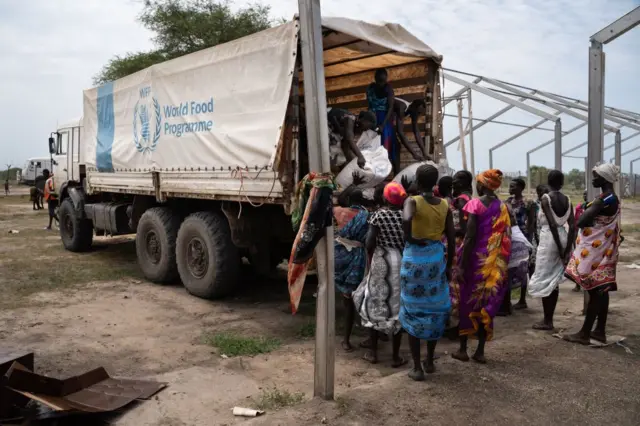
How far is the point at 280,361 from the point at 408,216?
175cm

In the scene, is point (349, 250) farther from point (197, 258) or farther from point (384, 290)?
point (197, 258)

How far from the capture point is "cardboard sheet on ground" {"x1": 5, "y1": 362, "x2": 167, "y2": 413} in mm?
3311

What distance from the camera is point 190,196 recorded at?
21.9ft

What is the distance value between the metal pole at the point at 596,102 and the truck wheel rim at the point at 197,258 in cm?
449

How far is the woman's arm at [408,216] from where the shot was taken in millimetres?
3789

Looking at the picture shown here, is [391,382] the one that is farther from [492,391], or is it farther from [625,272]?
[625,272]

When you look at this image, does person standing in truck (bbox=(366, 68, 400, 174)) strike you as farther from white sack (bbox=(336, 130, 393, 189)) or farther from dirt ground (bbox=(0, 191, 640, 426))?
dirt ground (bbox=(0, 191, 640, 426))

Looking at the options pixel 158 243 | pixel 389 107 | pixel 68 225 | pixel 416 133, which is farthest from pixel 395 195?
pixel 68 225

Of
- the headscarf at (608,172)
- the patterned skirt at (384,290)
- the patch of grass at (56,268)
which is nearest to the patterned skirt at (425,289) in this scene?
the patterned skirt at (384,290)

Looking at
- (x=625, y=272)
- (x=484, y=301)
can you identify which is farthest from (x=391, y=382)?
(x=625, y=272)

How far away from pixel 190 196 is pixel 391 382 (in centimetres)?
384

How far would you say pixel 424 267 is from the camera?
3.82 m

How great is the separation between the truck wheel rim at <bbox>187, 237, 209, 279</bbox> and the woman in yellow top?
3.33 meters

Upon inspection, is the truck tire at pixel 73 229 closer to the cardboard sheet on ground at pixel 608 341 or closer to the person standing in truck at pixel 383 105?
the person standing in truck at pixel 383 105
